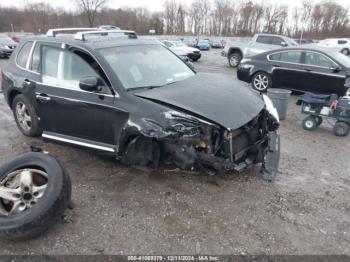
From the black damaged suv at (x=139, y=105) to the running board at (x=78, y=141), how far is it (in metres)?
0.01

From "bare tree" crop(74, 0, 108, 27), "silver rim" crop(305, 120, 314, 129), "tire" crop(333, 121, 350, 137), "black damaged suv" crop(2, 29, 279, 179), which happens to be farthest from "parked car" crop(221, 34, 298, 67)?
"bare tree" crop(74, 0, 108, 27)

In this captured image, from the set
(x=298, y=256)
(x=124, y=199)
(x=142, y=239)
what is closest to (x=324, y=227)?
(x=298, y=256)

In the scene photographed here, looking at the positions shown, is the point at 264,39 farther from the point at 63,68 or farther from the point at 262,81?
the point at 63,68

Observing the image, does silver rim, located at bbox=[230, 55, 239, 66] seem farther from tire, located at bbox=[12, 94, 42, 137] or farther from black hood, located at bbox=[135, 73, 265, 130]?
tire, located at bbox=[12, 94, 42, 137]

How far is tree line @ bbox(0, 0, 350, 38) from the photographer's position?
57.6 metres

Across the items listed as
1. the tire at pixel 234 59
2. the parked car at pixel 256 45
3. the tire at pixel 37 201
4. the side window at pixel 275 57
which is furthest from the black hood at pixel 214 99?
the tire at pixel 234 59

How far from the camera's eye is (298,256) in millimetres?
2693

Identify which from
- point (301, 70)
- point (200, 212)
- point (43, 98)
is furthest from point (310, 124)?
point (43, 98)

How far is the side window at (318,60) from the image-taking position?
332 inches

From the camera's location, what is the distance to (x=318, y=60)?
8.64 meters

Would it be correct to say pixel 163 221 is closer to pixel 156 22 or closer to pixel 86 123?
pixel 86 123

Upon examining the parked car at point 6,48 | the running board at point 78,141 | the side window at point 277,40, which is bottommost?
the running board at point 78,141

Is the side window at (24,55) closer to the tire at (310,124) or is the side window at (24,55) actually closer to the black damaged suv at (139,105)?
the black damaged suv at (139,105)

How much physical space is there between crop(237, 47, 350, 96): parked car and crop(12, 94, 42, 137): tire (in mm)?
6876
